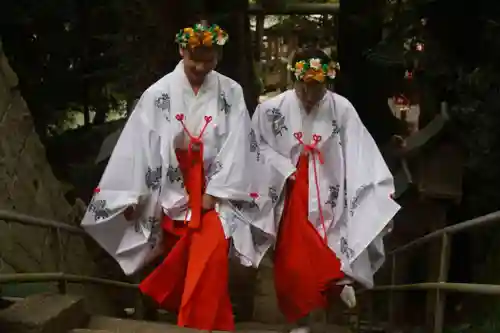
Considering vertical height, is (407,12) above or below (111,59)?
above

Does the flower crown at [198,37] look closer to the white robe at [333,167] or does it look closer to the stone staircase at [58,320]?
the white robe at [333,167]

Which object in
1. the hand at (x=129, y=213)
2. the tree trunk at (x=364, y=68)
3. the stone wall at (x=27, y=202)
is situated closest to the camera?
the hand at (x=129, y=213)

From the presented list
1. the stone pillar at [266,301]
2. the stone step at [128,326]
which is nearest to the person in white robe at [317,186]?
the stone step at [128,326]

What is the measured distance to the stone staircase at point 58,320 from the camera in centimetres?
297

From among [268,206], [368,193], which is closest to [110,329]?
[268,206]

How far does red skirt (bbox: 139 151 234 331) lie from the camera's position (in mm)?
3590

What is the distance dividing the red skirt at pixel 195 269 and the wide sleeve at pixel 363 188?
73cm

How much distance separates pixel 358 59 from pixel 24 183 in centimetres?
302

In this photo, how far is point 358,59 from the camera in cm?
665

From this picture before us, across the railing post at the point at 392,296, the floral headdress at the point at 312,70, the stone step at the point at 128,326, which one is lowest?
the railing post at the point at 392,296

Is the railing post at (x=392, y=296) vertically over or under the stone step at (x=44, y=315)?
under

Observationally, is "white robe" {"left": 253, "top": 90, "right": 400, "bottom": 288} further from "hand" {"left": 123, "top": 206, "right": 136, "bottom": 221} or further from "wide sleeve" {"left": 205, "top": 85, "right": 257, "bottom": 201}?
"hand" {"left": 123, "top": 206, "right": 136, "bottom": 221}

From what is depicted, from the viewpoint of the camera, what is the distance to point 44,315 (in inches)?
122

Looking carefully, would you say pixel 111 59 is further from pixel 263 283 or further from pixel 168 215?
pixel 168 215
